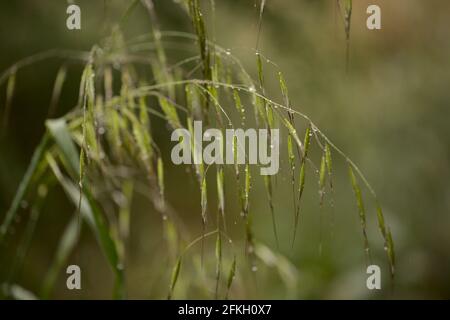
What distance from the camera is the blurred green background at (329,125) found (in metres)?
1.75

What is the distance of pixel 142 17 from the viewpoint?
191 cm

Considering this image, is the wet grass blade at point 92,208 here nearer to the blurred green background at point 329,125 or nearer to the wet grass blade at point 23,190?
the wet grass blade at point 23,190

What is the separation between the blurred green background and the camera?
5.75 feet

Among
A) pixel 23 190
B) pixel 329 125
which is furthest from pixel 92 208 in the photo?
pixel 329 125

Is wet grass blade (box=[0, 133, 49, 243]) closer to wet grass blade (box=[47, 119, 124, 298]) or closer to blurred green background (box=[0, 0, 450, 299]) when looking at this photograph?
wet grass blade (box=[47, 119, 124, 298])

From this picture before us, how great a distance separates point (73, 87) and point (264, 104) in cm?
131

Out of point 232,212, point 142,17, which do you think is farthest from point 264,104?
point 232,212

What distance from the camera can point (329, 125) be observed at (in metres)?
1.95

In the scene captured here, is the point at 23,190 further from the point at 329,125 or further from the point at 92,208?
the point at 329,125

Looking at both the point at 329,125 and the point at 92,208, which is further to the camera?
the point at 329,125

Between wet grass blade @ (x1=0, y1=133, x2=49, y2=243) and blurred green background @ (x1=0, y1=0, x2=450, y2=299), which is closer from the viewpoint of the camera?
wet grass blade @ (x1=0, y1=133, x2=49, y2=243)

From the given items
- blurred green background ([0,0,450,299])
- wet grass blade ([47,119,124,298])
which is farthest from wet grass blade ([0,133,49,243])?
blurred green background ([0,0,450,299])

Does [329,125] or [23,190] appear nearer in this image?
[23,190]
